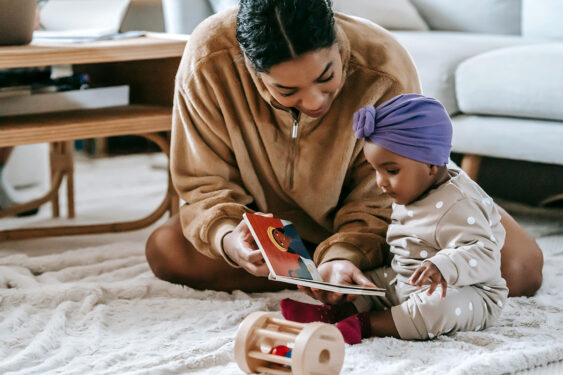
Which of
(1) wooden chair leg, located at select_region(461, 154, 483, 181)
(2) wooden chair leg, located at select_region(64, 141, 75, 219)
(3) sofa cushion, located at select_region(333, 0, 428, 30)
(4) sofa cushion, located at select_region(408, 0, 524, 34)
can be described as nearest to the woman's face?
(1) wooden chair leg, located at select_region(461, 154, 483, 181)

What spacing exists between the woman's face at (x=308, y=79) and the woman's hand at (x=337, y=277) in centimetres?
25

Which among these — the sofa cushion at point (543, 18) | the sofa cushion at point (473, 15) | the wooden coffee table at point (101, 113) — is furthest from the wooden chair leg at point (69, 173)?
the sofa cushion at point (543, 18)

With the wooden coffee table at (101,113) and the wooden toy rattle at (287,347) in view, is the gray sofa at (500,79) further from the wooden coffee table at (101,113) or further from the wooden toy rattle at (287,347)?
the wooden toy rattle at (287,347)

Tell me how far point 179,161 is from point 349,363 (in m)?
0.57

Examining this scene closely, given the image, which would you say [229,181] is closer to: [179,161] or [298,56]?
[179,161]

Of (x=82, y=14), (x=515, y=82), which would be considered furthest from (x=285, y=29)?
(x=82, y=14)

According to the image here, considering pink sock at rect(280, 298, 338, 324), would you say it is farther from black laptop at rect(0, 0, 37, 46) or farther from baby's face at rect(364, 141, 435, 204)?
black laptop at rect(0, 0, 37, 46)

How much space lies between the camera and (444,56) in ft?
A: 6.57

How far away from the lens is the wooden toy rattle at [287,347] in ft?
3.06

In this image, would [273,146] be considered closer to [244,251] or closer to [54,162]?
[244,251]

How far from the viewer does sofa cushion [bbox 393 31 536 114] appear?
1.98 metres

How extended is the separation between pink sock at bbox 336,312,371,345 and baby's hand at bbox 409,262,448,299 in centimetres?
15

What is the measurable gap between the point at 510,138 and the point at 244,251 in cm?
93

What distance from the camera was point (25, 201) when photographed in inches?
88.7
